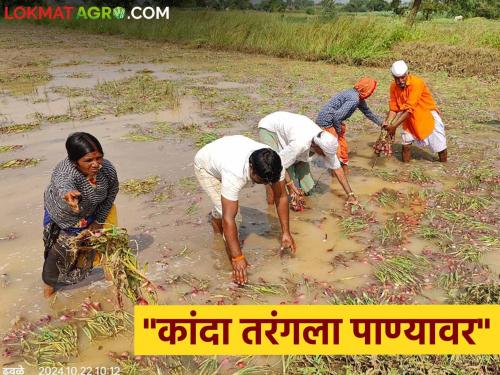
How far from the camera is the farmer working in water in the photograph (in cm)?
275

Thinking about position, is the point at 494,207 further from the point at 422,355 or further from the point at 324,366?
the point at 324,366

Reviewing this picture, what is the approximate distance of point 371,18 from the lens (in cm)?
1538

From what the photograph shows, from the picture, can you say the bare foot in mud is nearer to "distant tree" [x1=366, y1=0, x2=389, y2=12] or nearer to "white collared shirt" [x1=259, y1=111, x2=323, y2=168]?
"white collared shirt" [x1=259, y1=111, x2=323, y2=168]

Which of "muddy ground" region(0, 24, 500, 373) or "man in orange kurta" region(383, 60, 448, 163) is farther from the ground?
"man in orange kurta" region(383, 60, 448, 163)

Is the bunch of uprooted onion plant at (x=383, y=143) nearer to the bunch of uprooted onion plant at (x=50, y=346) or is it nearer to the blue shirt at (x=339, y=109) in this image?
the blue shirt at (x=339, y=109)

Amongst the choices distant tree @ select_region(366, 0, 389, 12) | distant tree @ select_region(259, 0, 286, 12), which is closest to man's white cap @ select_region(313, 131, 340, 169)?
distant tree @ select_region(259, 0, 286, 12)

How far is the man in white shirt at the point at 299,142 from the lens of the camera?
4.11m

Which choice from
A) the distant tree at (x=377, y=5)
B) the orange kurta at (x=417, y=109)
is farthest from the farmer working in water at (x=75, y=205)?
the distant tree at (x=377, y=5)

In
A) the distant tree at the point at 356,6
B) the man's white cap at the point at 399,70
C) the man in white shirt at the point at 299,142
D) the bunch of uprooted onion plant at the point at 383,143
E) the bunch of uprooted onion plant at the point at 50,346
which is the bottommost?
the bunch of uprooted onion plant at the point at 50,346

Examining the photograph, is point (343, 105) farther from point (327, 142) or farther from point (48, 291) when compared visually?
point (48, 291)

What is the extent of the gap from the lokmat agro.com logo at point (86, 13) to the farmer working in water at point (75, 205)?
21252 millimetres

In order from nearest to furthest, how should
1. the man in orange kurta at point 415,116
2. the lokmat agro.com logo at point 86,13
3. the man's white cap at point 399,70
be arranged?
the man's white cap at point 399,70 → the man in orange kurta at point 415,116 → the lokmat agro.com logo at point 86,13

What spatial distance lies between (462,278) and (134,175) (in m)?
4.05

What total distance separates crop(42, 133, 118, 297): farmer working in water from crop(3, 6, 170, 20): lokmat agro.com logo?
21.3 m
